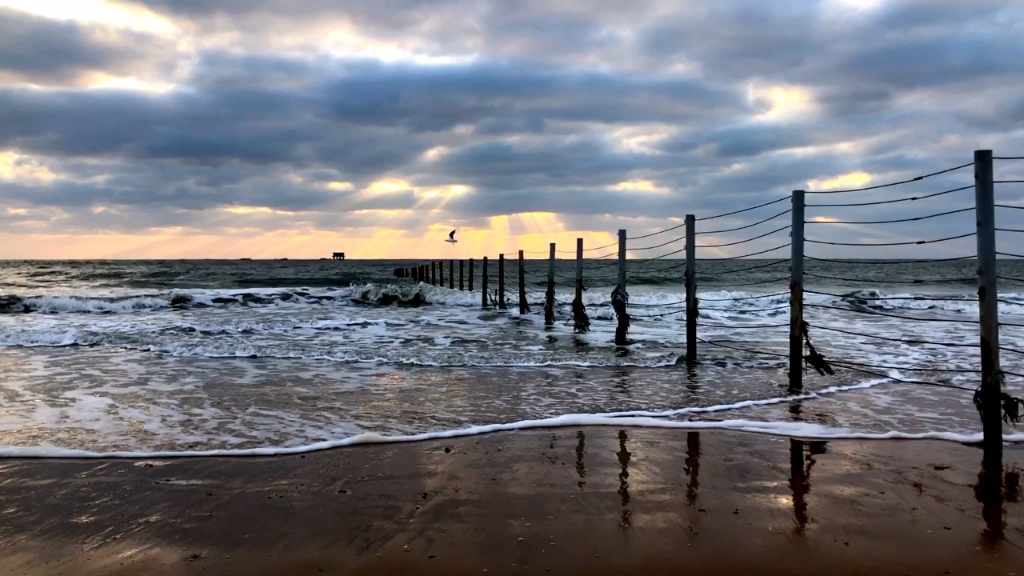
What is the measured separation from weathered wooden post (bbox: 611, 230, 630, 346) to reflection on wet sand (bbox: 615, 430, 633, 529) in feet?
21.5

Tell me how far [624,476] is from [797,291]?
440 centimetres

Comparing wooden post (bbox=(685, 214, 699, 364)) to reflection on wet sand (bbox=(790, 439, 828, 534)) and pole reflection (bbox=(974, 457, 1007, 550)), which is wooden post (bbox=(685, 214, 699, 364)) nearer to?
reflection on wet sand (bbox=(790, 439, 828, 534))

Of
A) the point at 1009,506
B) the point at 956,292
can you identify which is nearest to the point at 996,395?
the point at 1009,506

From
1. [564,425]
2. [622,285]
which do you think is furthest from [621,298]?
[564,425]

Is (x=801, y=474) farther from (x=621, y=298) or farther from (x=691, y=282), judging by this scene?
(x=621, y=298)

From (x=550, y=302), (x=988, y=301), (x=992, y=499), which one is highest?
(x=988, y=301)

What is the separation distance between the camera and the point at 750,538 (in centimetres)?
353

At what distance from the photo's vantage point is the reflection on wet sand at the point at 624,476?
12.5 ft

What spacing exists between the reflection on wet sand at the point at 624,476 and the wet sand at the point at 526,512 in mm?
18

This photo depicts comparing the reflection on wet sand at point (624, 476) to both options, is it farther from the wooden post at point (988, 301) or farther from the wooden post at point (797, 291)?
the wooden post at point (797, 291)

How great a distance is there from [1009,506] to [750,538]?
1.92 meters

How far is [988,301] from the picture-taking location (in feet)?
16.4

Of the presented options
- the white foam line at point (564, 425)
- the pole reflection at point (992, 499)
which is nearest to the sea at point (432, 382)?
the white foam line at point (564, 425)

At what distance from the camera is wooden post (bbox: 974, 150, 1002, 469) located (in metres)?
4.94
